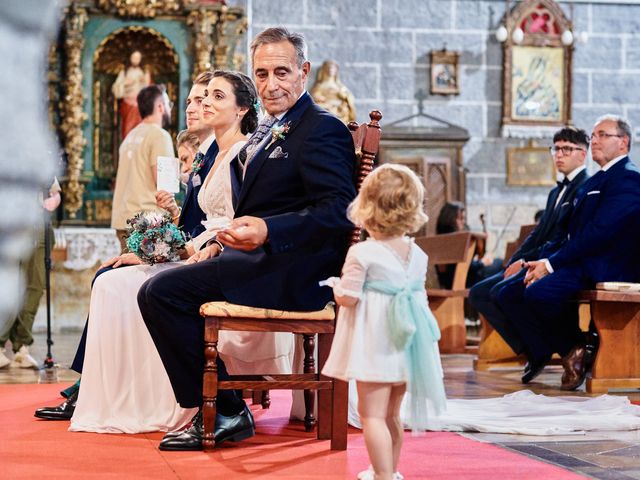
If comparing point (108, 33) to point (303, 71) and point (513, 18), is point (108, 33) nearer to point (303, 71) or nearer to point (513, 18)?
point (513, 18)

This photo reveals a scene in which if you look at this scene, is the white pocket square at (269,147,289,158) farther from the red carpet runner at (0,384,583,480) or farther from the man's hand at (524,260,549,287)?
the man's hand at (524,260,549,287)

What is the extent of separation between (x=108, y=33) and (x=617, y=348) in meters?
7.40

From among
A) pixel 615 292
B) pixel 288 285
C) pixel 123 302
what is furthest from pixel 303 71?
pixel 615 292

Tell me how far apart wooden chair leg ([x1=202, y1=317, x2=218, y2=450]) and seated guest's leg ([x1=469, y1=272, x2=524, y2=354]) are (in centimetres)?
332

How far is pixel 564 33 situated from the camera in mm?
12359

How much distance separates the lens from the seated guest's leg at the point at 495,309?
6543mm

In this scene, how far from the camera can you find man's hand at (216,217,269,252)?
3.38 m

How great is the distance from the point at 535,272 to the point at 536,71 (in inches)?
267

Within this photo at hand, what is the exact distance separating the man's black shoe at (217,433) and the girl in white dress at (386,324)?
2.89 ft

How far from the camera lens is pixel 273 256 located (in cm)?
361

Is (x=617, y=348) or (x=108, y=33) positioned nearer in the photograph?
(x=617, y=348)

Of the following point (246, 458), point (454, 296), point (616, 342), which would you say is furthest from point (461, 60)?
point (246, 458)

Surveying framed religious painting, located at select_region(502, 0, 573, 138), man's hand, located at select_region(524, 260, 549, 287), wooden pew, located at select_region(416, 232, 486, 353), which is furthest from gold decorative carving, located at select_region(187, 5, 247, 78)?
man's hand, located at select_region(524, 260, 549, 287)

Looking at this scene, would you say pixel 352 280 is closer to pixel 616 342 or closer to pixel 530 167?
pixel 616 342
